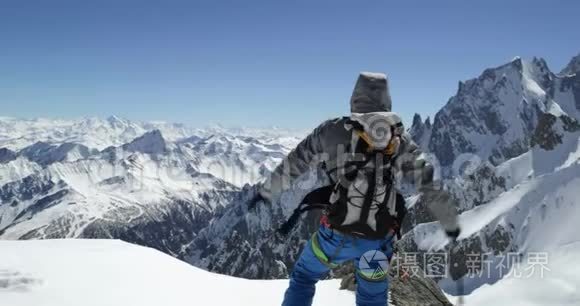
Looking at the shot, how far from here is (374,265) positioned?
18.6 ft

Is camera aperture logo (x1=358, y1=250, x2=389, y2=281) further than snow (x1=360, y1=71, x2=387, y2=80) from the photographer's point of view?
No

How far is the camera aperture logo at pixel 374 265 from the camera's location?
5.63 metres

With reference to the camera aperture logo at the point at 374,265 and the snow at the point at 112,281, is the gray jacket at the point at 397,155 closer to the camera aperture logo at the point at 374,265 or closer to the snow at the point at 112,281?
the camera aperture logo at the point at 374,265

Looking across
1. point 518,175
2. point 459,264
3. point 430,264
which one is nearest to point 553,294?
point 459,264

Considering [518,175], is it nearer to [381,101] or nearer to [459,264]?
[459,264]

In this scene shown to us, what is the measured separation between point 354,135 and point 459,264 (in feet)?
445

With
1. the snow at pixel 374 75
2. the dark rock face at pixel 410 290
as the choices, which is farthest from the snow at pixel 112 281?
the snow at pixel 374 75

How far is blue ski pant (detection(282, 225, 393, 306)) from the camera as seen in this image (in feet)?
18.6

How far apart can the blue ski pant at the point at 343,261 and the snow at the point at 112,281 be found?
3312mm

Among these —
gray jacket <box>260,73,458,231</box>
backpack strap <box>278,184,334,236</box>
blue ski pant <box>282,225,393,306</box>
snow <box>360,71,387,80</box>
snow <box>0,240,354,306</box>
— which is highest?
snow <box>360,71,387,80</box>

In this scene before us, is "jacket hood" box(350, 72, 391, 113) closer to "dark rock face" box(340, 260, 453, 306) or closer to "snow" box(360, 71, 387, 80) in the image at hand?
"snow" box(360, 71, 387, 80)

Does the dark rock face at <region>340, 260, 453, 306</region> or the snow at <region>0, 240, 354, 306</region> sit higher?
the snow at <region>0, 240, 354, 306</region>

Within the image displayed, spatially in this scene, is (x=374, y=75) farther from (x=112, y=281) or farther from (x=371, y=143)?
(x=112, y=281)

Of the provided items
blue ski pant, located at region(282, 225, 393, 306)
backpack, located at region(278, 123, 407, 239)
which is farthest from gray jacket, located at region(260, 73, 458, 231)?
blue ski pant, located at region(282, 225, 393, 306)
